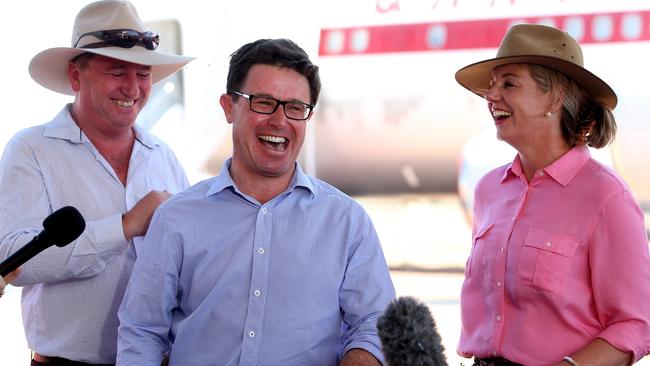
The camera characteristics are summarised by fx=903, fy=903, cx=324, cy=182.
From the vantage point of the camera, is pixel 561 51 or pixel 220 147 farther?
pixel 220 147

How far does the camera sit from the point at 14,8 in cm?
564

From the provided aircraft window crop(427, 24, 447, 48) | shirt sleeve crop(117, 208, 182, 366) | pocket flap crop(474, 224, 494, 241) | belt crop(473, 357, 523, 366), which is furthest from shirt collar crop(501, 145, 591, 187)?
aircraft window crop(427, 24, 447, 48)

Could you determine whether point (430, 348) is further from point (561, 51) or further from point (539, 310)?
point (561, 51)

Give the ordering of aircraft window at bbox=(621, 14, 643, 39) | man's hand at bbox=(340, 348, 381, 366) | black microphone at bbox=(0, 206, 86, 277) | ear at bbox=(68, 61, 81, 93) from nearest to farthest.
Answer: black microphone at bbox=(0, 206, 86, 277), man's hand at bbox=(340, 348, 381, 366), ear at bbox=(68, 61, 81, 93), aircraft window at bbox=(621, 14, 643, 39)

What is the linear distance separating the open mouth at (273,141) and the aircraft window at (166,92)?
3335 millimetres

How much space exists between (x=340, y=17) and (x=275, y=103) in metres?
3.09

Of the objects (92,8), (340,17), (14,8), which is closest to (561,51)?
(92,8)

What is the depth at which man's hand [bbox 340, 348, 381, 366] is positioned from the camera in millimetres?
2140

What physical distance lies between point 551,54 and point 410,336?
149 cm

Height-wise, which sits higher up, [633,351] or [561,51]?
[561,51]

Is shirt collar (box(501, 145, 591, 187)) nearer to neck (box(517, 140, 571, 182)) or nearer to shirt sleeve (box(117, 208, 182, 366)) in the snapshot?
neck (box(517, 140, 571, 182))

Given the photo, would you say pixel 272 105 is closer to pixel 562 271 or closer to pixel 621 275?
pixel 562 271

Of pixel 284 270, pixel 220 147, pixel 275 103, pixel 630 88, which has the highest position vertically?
pixel 275 103

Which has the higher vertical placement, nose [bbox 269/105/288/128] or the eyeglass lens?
the eyeglass lens
